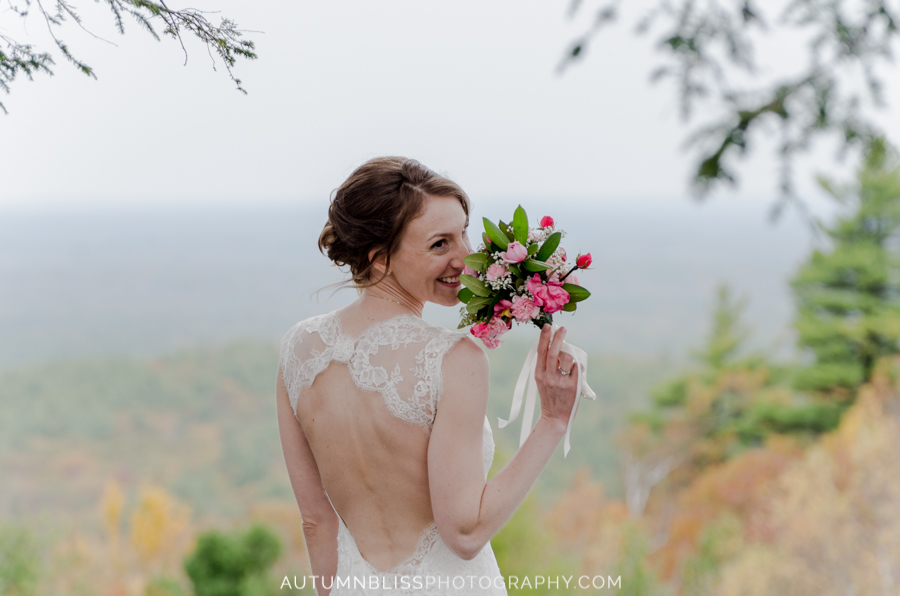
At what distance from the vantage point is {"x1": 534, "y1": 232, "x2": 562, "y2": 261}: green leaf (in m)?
1.58

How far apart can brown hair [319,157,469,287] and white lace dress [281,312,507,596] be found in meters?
0.15

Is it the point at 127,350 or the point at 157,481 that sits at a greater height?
the point at 127,350

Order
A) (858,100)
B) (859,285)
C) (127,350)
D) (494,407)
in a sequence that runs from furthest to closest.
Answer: (127,350)
(494,407)
(859,285)
(858,100)

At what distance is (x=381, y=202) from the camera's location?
1.49m

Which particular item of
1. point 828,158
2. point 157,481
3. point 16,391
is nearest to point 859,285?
point 828,158

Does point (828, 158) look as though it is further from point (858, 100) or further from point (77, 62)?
point (77, 62)

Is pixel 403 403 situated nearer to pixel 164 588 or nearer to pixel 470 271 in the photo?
pixel 470 271

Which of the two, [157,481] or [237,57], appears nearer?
[237,57]

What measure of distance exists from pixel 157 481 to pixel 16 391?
1089cm

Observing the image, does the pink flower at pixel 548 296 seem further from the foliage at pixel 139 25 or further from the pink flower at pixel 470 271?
the foliage at pixel 139 25

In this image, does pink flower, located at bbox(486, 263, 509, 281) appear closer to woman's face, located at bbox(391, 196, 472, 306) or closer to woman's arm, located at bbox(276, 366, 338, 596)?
woman's face, located at bbox(391, 196, 472, 306)

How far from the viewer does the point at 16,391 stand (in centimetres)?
4234

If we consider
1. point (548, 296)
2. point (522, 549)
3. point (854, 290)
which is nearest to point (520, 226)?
Result: point (548, 296)

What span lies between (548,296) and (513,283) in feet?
0.26
